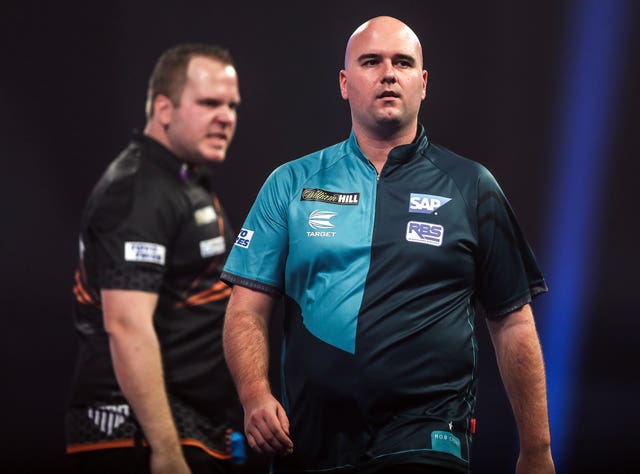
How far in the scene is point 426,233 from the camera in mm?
2205

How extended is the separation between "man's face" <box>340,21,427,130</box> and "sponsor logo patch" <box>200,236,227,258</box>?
0.72m

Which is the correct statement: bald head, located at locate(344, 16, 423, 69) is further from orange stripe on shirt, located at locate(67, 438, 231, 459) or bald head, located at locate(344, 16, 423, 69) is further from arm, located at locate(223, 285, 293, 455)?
orange stripe on shirt, located at locate(67, 438, 231, 459)

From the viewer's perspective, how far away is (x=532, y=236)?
500 cm

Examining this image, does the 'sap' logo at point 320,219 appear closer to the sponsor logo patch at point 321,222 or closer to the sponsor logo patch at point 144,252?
the sponsor logo patch at point 321,222

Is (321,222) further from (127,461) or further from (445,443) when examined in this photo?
(127,461)

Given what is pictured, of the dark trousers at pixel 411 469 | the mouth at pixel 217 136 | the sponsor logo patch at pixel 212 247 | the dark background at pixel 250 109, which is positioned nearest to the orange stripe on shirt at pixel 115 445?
the sponsor logo patch at pixel 212 247

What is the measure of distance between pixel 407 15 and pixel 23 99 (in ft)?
7.05

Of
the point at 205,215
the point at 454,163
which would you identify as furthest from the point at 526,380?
the point at 205,215

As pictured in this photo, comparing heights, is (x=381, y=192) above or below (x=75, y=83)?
below

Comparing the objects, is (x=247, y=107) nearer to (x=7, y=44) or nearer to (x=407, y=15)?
(x=407, y=15)

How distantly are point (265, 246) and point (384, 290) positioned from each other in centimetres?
34

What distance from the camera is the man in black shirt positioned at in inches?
104

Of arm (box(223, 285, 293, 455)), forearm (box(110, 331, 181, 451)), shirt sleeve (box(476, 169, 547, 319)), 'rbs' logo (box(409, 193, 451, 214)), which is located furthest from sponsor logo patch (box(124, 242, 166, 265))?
shirt sleeve (box(476, 169, 547, 319))

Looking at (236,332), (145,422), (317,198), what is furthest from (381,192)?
(145,422)
